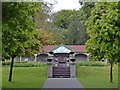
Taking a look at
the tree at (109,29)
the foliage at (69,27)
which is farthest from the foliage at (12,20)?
the foliage at (69,27)

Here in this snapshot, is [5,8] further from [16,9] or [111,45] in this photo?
[111,45]

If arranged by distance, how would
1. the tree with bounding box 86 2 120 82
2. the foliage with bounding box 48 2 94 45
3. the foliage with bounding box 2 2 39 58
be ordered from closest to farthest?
1. the tree with bounding box 86 2 120 82
2. the foliage with bounding box 2 2 39 58
3. the foliage with bounding box 48 2 94 45

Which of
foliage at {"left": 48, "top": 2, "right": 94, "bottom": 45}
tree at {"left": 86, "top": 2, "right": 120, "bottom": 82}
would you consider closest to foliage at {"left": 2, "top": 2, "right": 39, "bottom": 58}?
tree at {"left": 86, "top": 2, "right": 120, "bottom": 82}

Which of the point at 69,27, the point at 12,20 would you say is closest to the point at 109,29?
the point at 12,20

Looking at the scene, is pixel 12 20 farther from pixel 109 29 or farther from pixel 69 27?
pixel 69 27

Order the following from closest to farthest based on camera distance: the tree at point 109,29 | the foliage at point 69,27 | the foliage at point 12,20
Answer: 1. the tree at point 109,29
2. the foliage at point 12,20
3. the foliage at point 69,27

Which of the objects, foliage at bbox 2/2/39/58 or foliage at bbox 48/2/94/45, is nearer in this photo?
foliage at bbox 2/2/39/58

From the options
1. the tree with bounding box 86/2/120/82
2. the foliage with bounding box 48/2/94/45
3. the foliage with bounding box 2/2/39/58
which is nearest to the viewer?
the tree with bounding box 86/2/120/82

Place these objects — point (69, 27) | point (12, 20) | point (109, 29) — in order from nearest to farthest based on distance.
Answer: point (109, 29), point (12, 20), point (69, 27)

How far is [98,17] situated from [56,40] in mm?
35545

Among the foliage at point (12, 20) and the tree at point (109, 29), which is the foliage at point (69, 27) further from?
the tree at point (109, 29)

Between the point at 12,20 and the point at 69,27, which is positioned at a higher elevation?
the point at 69,27

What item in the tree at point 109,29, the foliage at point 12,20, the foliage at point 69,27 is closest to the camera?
the tree at point 109,29

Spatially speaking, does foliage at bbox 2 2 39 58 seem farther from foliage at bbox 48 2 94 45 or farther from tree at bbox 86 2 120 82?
foliage at bbox 48 2 94 45
